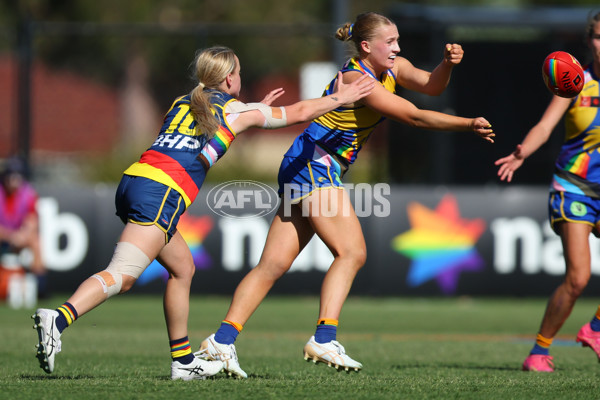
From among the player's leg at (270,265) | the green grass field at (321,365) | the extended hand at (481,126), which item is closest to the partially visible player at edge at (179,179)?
the player's leg at (270,265)

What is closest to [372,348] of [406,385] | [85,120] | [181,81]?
[406,385]

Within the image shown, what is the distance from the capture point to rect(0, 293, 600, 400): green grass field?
17.6ft

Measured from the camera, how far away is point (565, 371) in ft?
21.9

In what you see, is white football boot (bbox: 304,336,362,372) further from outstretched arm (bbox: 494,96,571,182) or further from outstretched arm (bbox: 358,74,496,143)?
outstretched arm (bbox: 494,96,571,182)

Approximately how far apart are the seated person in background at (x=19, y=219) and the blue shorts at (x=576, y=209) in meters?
7.67

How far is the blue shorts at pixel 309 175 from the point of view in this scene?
6.15 meters

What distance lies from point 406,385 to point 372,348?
2.80m

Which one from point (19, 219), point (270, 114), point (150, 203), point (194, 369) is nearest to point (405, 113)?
point (270, 114)

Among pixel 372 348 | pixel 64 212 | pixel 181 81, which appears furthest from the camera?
pixel 181 81

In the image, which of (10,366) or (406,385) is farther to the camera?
(10,366)

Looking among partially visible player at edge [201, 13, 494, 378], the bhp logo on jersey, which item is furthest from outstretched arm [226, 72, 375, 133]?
the bhp logo on jersey

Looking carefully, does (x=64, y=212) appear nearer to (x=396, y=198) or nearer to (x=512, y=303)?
(x=396, y=198)

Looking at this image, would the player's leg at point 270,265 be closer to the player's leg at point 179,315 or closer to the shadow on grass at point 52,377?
the player's leg at point 179,315

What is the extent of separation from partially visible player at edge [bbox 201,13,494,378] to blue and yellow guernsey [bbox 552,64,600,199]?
1.14 metres
